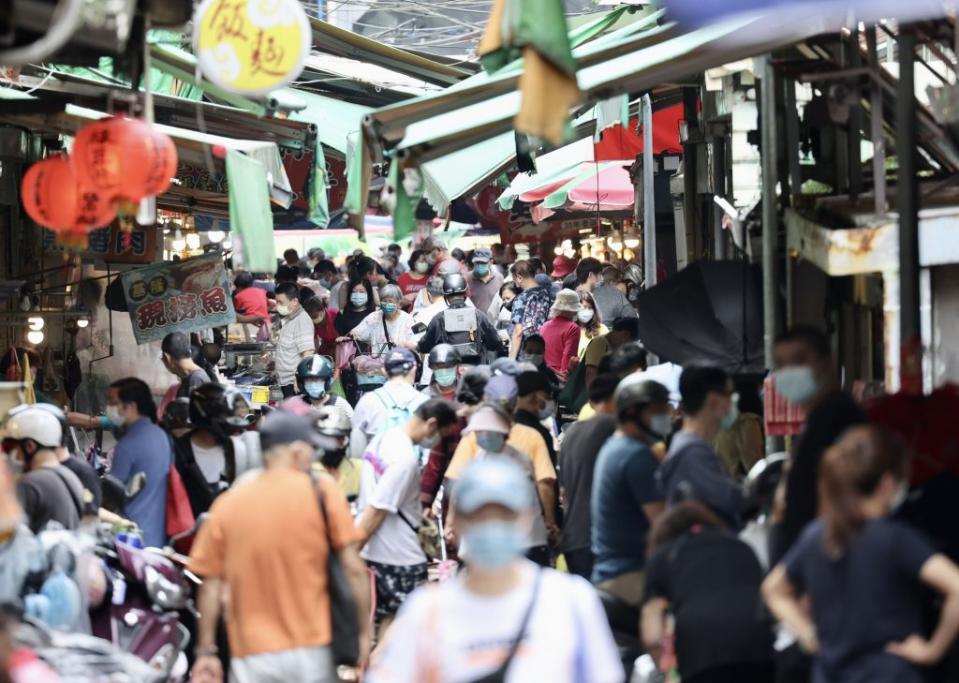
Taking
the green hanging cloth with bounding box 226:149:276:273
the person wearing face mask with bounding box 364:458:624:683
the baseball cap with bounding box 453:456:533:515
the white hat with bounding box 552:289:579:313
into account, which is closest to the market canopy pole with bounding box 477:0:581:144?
the baseball cap with bounding box 453:456:533:515

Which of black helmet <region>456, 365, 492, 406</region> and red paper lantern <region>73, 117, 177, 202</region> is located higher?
red paper lantern <region>73, 117, 177, 202</region>

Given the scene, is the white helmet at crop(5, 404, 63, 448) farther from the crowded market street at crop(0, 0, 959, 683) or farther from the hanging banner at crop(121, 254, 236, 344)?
the hanging banner at crop(121, 254, 236, 344)

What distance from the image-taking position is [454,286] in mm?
17547

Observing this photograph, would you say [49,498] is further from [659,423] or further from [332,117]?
[332,117]

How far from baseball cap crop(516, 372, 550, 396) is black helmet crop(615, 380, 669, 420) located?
2555 mm

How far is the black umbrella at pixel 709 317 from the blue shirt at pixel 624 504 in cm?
312

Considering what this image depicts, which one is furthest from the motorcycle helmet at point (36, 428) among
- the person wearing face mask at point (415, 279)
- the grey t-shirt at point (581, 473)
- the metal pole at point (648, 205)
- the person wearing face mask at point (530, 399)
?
the person wearing face mask at point (415, 279)

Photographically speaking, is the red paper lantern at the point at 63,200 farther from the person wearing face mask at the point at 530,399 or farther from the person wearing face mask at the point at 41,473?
the person wearing face mask at the point at 530,399

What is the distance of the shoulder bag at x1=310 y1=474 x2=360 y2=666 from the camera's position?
8242mm

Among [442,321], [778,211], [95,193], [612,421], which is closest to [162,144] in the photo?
[95,193]

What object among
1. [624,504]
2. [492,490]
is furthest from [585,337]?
[492,490]

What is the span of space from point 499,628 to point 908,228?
154 inches

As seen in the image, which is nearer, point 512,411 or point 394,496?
point 394,496

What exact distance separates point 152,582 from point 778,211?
5074 millimetres
